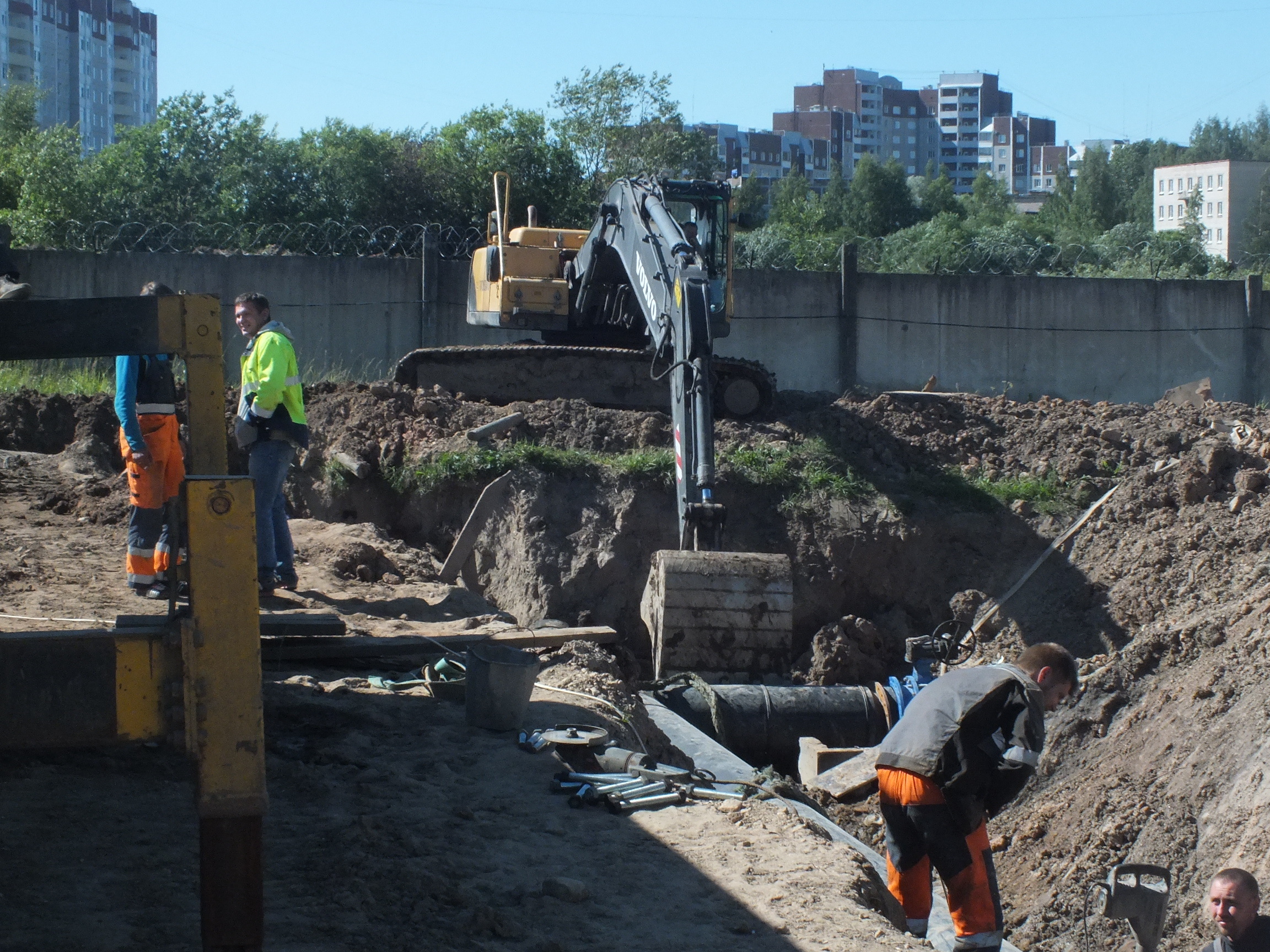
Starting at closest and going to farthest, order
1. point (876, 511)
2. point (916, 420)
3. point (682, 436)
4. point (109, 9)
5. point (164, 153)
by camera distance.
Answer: point (682, 436), point (876, 511), point (916, 420), point (164, 153), point (109, 9)

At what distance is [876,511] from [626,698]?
5.55 metres

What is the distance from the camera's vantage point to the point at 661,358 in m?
10.9

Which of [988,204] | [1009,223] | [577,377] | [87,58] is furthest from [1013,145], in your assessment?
[577,377]

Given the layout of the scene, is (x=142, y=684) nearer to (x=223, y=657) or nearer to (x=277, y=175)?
(x=223, y=657)

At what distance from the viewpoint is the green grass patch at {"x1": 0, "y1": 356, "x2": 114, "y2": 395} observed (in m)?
13.1

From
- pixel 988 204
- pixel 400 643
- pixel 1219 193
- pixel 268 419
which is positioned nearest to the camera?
pixel 400 643

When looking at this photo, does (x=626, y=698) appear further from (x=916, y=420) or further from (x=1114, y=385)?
(x=1114, y=385)

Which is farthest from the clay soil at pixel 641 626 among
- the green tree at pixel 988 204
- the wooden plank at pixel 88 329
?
the green tree at pixel 988 204

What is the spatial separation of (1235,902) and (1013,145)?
16686 centimetres

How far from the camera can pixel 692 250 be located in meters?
9.30

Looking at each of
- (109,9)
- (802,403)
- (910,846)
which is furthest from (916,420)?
(109,9)

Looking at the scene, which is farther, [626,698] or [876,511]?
[876,511]

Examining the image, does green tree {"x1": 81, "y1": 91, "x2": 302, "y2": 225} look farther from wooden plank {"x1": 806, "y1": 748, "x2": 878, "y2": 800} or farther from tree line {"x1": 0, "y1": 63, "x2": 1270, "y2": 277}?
wooden plank {"x1": 806, "y1": 748, "x2": 878, "y2": 800}

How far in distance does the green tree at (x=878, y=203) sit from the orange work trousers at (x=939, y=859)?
5263cm
